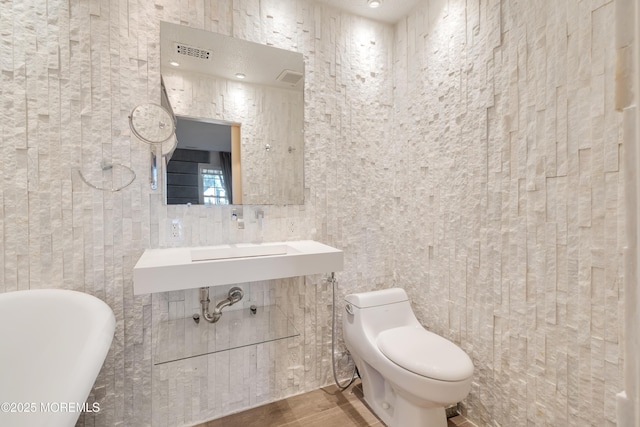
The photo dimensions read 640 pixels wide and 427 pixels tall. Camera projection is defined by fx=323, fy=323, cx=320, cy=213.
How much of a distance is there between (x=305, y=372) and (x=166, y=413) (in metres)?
0.82

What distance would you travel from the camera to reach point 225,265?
1.49 metres

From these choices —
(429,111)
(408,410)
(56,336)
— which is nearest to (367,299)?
(408,410)

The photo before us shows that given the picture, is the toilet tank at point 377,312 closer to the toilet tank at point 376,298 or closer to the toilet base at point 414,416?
the toilet tank at point 376,298

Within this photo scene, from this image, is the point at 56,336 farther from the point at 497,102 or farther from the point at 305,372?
the point at 497,102

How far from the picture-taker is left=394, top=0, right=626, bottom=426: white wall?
1.24 m

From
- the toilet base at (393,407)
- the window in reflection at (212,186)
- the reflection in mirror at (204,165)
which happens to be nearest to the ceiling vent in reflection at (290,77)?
the reflection in mirror at (204,165)

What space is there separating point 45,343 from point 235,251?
0.87 meters

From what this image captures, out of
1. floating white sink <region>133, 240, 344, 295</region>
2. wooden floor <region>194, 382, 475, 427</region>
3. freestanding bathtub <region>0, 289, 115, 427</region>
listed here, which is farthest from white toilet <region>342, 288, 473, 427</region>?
freestanding bathtub <region>0, 289, 115, 427</region>

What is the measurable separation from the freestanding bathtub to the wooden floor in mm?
882

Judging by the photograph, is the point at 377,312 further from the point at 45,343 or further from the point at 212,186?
the point at 45,343

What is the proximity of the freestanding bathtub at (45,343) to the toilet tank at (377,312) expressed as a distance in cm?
123

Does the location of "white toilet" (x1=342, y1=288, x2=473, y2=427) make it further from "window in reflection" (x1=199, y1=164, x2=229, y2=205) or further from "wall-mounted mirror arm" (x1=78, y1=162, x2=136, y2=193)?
"wall-mounted mirror arm" (x1=78, y1=162, x2=136, y2=193)

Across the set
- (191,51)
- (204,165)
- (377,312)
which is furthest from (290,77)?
(377,312)

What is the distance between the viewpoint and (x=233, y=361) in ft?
6.28
